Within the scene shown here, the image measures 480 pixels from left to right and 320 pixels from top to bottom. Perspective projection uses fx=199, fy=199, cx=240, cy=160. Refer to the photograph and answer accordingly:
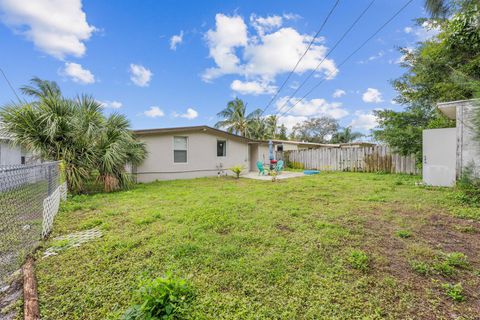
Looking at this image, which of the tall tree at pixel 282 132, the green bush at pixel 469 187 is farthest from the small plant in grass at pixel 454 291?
the tall tree at pixel 282 132

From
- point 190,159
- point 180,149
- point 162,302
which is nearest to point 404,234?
point 162,302

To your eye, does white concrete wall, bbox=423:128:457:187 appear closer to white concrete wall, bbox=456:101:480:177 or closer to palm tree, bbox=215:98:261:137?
white concrete wall, bbox=456:101:480:177

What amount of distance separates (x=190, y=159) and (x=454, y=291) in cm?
1002

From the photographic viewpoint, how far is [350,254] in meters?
2.52

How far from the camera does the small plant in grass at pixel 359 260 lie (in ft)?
7.40

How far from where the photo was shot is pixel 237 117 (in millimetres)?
25922

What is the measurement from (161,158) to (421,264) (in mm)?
Result: 9667

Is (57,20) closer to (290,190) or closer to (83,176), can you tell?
(83,176)

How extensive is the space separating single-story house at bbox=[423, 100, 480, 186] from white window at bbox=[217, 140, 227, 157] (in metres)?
8.94

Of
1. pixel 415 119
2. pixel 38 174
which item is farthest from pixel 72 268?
pixel 415 119

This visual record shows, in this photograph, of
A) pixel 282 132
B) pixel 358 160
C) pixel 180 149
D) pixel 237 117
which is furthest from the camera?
pixel 282 132

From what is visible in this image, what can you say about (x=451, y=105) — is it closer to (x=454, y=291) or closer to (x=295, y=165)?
(x=454, y=291)

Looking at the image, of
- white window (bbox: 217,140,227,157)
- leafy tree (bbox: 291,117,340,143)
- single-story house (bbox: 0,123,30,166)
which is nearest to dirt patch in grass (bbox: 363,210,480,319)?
white window (bbox: 217,140,227,157)

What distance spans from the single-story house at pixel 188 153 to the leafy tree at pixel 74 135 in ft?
6.69
